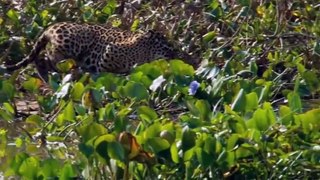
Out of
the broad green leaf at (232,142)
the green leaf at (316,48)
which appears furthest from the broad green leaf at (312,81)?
the green leaf at (316,48)

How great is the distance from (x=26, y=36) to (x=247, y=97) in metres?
4.10

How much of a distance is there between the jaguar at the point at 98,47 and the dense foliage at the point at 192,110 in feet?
0.45

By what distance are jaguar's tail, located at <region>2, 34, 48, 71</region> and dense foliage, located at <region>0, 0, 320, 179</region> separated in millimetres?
105

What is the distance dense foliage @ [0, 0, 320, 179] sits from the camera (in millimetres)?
5078

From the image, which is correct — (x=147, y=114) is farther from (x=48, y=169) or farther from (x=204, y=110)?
(x=48, y=169)

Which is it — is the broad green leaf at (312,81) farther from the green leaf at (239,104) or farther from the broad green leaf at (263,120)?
the broad green leaf at (263,120)

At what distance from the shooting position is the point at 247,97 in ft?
18.2

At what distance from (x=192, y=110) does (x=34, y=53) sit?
146 inches

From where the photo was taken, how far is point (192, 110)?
558 cm

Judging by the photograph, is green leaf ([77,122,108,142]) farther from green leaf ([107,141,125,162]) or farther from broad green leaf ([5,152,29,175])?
broad green leaf ([5,152,29,175])

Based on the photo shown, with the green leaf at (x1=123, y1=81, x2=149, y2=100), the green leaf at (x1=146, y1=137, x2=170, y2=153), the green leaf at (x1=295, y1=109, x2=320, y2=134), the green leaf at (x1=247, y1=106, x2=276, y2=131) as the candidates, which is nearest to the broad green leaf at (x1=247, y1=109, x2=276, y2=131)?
the green leaf at (x1=247, y1=106, x2=276, y2=131)

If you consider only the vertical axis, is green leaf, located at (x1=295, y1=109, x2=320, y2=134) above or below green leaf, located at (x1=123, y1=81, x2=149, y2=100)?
above

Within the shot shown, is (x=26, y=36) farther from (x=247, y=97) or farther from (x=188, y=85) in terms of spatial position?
(x=247, y=97)

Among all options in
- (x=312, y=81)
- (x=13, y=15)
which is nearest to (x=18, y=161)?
(x=312, y=81)
